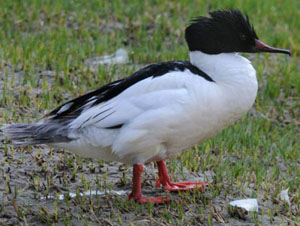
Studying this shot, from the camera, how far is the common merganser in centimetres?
487

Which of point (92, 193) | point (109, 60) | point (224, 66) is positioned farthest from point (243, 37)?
point (109, 60)

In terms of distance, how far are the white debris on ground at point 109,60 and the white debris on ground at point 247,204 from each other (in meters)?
3.23

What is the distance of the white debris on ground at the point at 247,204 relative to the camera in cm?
510

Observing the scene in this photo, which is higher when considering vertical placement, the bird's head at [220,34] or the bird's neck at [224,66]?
the bird's head at [220,34]

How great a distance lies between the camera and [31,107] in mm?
6652

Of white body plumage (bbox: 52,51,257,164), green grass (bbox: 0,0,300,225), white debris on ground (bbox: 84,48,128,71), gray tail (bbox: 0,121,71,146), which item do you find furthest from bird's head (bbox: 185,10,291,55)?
white debris on ground (bbox: 84,48,128,71)

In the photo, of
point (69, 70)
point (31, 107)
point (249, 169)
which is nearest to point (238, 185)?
point (249, 169)

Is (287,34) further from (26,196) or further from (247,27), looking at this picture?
(26,196)

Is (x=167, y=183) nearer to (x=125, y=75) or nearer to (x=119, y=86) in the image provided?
(x=119, y=86)

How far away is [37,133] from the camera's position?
17.2 feet

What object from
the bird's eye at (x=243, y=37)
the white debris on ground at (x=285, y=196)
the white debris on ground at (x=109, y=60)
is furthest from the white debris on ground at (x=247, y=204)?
the white debris on ground at (x=109, y=60)

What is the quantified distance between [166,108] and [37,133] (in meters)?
1.07

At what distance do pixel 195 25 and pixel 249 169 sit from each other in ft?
5.13

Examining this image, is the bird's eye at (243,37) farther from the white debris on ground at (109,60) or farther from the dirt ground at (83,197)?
the white debris on ground at (109,60)
